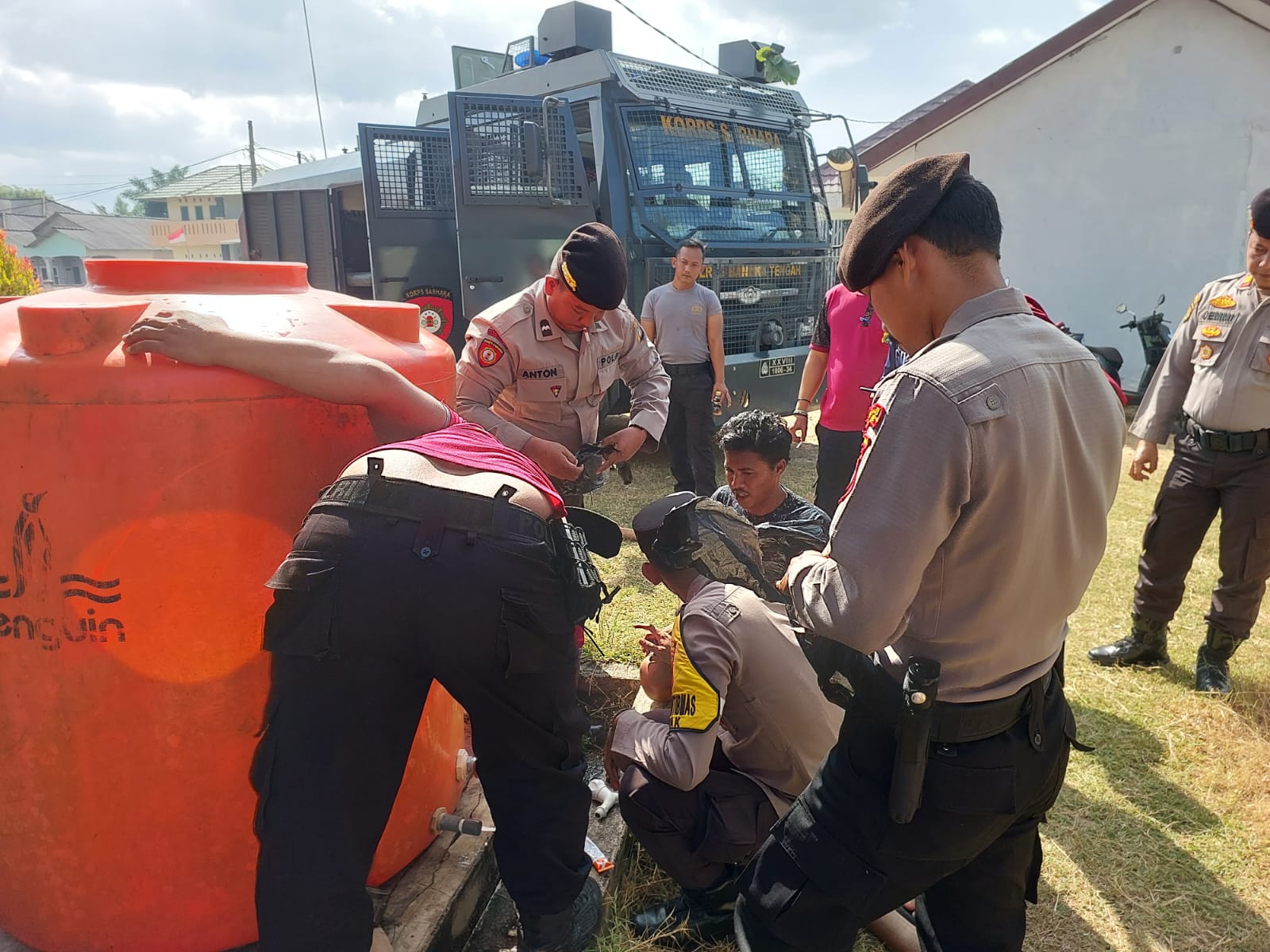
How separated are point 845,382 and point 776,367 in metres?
2.55

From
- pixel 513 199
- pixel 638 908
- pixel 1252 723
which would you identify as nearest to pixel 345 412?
pixel 638 908

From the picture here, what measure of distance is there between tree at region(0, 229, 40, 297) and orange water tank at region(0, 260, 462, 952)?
8844mm

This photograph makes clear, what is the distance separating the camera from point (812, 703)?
1.95 metres

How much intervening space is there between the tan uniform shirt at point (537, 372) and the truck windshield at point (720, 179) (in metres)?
2.81

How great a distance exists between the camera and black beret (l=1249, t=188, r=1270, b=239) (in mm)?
2990

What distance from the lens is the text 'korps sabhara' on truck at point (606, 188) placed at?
538cm

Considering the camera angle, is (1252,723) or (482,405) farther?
(1252,723)

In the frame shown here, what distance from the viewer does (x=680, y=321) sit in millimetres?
5305

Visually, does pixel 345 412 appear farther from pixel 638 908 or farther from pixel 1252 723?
pixel 1252 723

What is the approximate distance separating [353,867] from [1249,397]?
346 centimetres

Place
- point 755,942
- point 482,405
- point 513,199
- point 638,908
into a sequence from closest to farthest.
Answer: point 755,942
point 638,908
point 482,405
point 513,199

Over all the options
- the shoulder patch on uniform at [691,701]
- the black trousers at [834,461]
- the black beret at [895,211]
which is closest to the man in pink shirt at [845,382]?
the black trousers at [834,461]

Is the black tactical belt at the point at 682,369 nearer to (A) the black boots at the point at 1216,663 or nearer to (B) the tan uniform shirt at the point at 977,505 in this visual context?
(A) the black boots at the point at 1216,663

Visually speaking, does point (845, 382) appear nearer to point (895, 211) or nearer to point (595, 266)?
point (595, 266)
